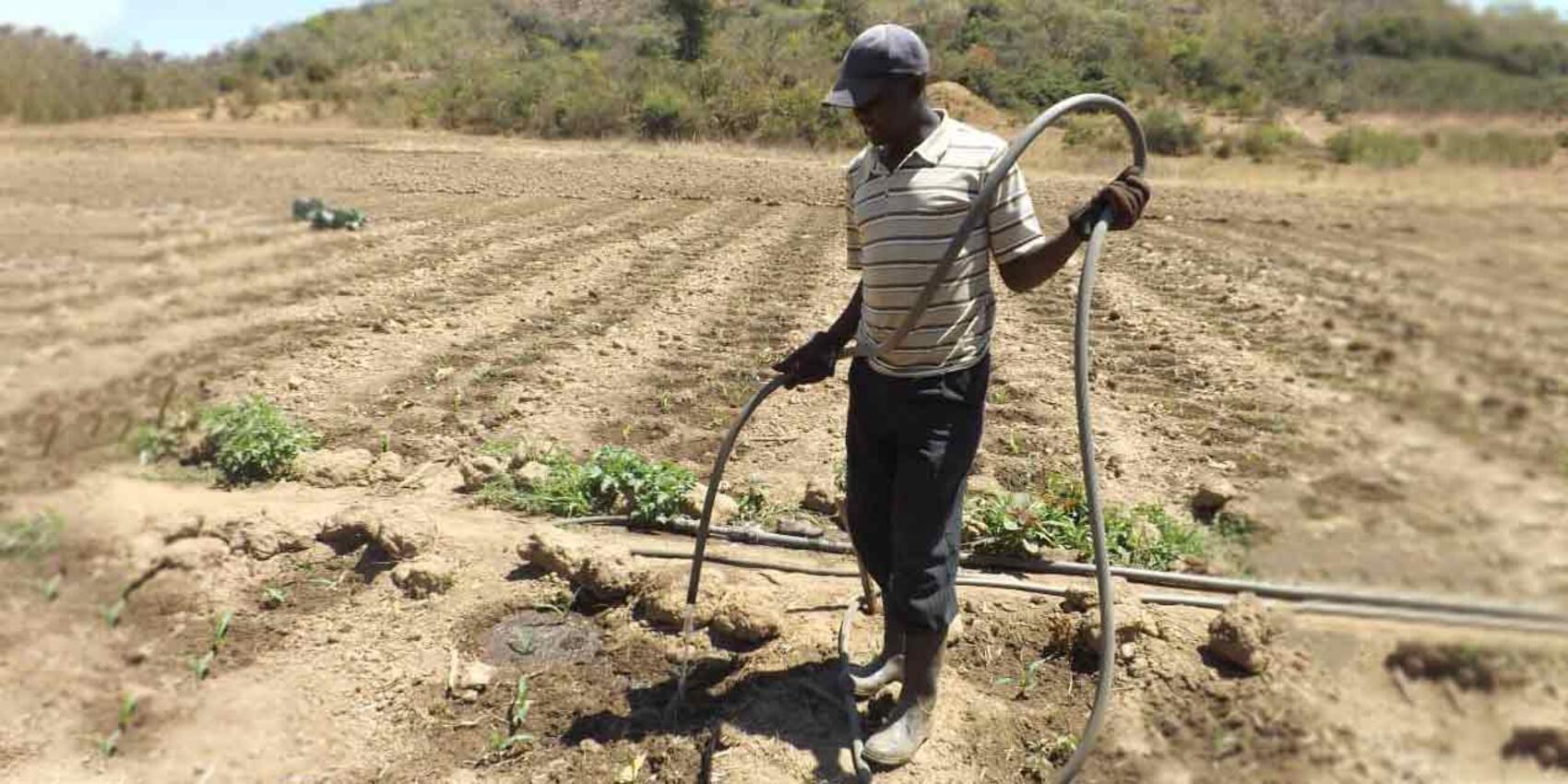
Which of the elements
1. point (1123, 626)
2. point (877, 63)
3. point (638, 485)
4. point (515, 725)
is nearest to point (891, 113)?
point (877, 63)

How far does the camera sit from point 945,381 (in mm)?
2102

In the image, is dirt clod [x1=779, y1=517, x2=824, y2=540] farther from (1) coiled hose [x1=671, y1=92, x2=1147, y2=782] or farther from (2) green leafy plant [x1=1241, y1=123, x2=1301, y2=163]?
(2) green leafy plant [x1=1241, y1=123, x2=1301, y2=163]

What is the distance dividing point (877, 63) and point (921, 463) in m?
0.90

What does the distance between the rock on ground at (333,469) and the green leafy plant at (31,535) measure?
0.90 m

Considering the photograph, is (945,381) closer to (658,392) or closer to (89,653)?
(89,653)

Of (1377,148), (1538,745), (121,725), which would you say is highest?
(1377,148)

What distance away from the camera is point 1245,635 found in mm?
2668

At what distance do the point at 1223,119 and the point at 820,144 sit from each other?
30.6 ft

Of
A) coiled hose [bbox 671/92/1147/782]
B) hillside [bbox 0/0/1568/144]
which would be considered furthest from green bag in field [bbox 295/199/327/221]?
coiled hose [bbox 671/92/1147/782]

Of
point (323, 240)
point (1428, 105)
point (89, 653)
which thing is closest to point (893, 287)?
point (1428, 105)

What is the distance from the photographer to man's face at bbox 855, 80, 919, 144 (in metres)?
1.95

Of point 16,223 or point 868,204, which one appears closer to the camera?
point 868,204

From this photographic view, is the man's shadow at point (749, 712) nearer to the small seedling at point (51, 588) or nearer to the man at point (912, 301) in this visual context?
the man at point (912, 301)

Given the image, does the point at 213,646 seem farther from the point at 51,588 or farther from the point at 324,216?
the point at 324,216
